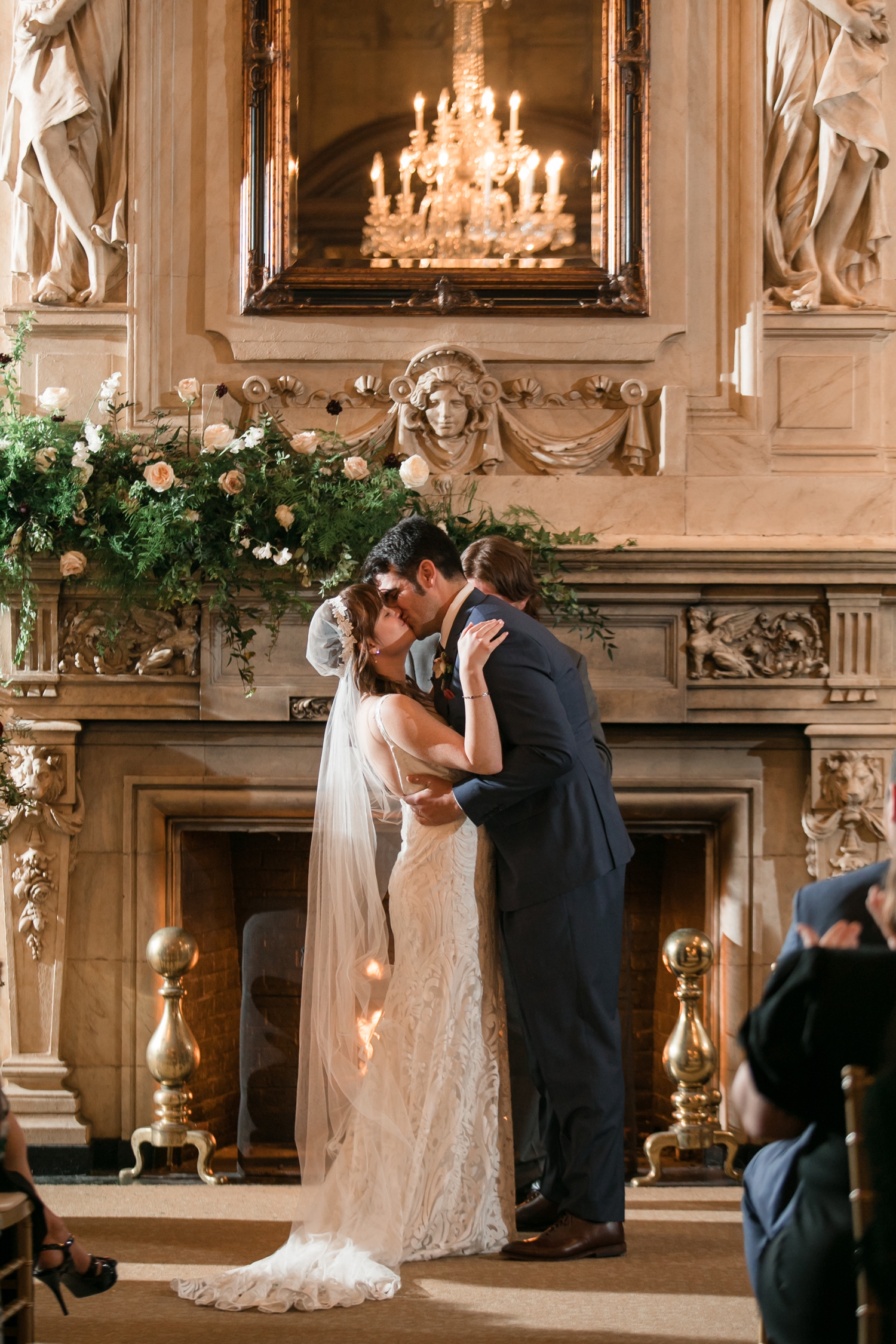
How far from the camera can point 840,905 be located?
188 cm

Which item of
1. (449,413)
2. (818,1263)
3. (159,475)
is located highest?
(449,413)

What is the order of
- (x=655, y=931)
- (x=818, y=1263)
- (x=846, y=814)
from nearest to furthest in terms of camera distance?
(x=818, y=1263) → (x=846, y=814) → (x=655, y=931)

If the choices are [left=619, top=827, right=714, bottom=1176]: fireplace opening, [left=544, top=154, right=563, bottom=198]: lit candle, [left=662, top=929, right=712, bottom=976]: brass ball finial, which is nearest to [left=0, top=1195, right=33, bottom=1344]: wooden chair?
[left=662, top=929, right=712, bottom=976]: brass ball finial

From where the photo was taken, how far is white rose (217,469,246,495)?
12.8 feet

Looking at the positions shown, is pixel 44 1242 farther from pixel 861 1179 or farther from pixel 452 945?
pixel 861 1179

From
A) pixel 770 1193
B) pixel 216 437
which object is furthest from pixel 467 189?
pixel 770 1193

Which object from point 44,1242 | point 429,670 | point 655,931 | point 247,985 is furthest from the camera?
point 655,931

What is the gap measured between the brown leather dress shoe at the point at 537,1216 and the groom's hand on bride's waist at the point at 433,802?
3.42ft

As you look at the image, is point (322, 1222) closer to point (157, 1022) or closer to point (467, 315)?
point (157, 1022)

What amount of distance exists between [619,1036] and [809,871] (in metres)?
1.32

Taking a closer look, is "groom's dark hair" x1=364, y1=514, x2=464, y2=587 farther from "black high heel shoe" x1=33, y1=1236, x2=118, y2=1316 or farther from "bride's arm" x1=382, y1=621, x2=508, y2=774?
"black high heel shoe" x1=33, y1=1236, x2=118, y2=1316

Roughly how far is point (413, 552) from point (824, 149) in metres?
2.12

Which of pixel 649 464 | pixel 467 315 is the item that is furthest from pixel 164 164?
pixel 649 464

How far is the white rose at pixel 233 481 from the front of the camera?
12.8 feet
